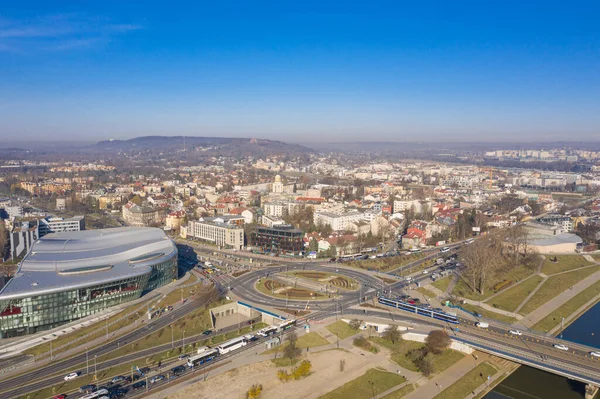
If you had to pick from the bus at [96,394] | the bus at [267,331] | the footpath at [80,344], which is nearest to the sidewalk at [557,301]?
the bus at [267,331]

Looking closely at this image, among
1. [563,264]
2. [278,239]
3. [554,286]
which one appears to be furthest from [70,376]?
[563,264]

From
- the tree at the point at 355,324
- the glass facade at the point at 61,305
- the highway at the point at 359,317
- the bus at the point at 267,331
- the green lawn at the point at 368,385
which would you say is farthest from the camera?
the tree at the point at 355,324

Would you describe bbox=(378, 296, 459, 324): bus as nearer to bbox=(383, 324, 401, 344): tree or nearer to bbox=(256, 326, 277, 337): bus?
bbox=(383, 324, 401, 344): tree

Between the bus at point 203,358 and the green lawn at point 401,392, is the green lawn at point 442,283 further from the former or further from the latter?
the bus at point 203,358

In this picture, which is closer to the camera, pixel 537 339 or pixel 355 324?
pixel 537 339

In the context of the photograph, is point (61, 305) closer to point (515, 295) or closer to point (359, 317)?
point (359, 317)

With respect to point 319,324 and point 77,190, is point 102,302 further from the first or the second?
point 77,190
